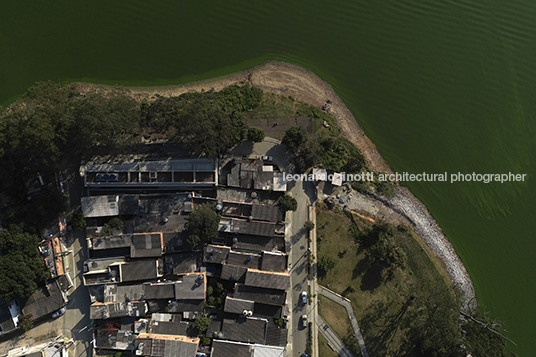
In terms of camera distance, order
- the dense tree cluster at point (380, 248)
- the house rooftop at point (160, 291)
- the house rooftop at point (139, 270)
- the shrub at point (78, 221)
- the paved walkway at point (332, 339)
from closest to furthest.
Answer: the house rooftop at point (160, 291)
the house rooftop at point (139, 270)
the shrub at point (78, 221)
the paved walkway at point (332, 339)
the dense tree cluster at point (380, 248)

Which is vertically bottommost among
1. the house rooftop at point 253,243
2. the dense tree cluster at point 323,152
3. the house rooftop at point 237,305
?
the house rooftop at point 237,305

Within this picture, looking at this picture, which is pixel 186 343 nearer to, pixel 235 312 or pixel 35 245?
pixel 235 312

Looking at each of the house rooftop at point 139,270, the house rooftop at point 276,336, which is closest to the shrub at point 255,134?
the house rooftop at point 139,270

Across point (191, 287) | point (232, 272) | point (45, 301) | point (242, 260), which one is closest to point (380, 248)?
point (242, 260)

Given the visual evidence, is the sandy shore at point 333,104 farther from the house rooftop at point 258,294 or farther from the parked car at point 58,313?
the parked car at point 58,313

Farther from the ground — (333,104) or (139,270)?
(333,104)

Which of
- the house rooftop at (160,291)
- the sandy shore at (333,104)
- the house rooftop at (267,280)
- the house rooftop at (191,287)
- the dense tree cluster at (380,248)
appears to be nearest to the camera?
the house rooftop at (267,280)

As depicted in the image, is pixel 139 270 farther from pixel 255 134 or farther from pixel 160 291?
pixel 255 134
